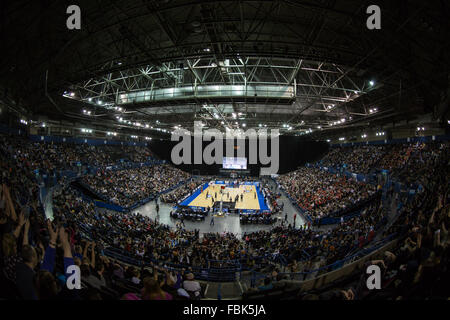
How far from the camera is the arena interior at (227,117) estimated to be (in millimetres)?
4156

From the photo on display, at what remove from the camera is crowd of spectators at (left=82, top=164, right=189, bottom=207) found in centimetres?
2231

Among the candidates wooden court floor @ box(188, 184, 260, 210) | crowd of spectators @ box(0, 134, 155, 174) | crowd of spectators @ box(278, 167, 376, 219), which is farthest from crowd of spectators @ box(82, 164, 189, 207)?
crowd of spectators @ box(278, 167, 376, 219)

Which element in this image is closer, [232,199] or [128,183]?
[128,183]

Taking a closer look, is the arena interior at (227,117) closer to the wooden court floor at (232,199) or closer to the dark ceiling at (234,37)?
the dark ceiling at (234,37)

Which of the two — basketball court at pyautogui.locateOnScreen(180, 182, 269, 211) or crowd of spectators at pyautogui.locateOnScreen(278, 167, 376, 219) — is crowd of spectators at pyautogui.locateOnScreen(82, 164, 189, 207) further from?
crowd of spectators at pyautogui.locateOnScreen(278, 167, 376, 219)

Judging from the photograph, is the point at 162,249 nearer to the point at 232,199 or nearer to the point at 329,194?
the point at 232,199

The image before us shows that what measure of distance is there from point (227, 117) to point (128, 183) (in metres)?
17.0

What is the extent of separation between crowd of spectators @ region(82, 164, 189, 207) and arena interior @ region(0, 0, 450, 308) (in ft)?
1.03

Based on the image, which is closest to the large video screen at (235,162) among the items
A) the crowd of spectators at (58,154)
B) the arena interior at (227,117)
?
the arena interior at (227,117)

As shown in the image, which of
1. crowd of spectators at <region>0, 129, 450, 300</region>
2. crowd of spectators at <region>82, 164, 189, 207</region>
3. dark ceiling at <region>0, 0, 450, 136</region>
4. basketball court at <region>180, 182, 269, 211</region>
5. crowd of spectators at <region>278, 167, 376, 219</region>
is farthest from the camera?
basketball court at <region>180, 182, 269, 211</region>

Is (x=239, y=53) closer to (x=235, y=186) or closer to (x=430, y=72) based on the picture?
(x=430, y=72)

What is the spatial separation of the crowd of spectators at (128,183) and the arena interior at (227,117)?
1.03 ft

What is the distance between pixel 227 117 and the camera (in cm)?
2106

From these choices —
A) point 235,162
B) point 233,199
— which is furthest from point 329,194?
point 235,162
